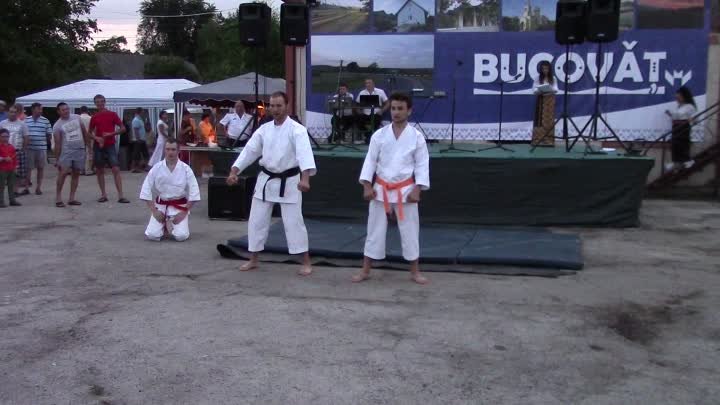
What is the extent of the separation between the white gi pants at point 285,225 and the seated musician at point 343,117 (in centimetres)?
577

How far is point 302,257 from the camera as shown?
722 cm

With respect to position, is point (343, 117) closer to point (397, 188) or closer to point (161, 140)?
point (161, 140)

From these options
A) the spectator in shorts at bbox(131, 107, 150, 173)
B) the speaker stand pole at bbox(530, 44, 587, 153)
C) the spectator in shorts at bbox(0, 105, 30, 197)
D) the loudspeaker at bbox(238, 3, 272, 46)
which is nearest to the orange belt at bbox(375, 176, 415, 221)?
the speaker stand pole at bbox(530, 44, 587, 153)

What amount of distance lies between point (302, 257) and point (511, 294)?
6.66 feet

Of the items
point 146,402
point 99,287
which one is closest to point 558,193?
point 99,287

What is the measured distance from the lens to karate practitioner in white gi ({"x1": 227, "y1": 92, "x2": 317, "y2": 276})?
22.5ft

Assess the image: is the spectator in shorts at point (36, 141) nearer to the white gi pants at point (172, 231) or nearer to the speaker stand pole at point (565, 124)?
the white gi pants at point (172, 231)

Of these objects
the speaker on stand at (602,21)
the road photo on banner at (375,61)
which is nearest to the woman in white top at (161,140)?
the road photo on banner at (375,61)

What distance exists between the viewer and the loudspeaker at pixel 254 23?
11109 millimetres

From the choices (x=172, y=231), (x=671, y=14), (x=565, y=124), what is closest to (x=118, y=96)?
(x=172, y=231)

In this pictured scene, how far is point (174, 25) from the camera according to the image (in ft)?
221

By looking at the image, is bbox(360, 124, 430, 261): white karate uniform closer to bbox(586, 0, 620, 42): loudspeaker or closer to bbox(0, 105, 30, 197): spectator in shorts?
bbox(586, 0, 620, 42): loudspeaker

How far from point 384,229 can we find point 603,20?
513 cm

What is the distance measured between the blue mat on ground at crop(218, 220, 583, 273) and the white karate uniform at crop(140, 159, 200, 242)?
3.32 ft
